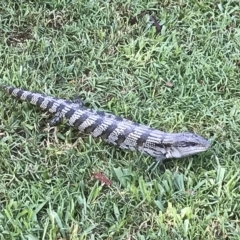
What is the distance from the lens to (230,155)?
18.5 ft

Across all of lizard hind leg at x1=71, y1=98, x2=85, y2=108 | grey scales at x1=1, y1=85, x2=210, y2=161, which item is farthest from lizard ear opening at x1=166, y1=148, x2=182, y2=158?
lizard hind leg at x1=71, y1=98, x2=85, y2=108

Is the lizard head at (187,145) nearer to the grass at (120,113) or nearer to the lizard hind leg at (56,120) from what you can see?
the grass at (120,113)

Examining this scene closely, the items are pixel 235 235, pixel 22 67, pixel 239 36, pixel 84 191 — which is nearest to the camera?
pixel 235 235

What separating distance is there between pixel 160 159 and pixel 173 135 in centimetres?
24

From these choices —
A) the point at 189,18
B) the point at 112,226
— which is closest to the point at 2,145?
the point at 112,226

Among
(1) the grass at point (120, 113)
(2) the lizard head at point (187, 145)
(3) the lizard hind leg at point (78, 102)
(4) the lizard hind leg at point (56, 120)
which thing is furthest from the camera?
(3) the lizard hind leg at point (78, 102)

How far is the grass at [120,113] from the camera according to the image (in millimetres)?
5086

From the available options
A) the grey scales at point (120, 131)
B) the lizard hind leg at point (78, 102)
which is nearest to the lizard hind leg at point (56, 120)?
the grey scales at point (120, 131)

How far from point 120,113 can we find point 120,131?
398mm

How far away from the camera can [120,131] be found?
5730 mm

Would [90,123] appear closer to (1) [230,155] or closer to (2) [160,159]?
(2) [160,159]

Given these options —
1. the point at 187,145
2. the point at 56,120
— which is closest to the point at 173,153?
the point at 187,145

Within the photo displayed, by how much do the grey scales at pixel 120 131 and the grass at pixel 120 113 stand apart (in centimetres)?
8

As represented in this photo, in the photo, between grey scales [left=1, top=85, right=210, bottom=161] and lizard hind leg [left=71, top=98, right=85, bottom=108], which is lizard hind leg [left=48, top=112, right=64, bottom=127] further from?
lizard hind leg [left=71, top=98, right=85, bottom=108]
